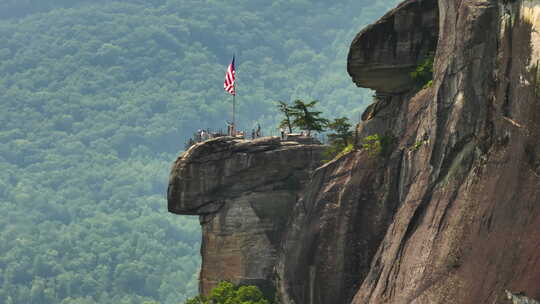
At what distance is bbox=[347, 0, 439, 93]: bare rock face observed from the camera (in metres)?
55.8

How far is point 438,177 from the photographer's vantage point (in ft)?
136

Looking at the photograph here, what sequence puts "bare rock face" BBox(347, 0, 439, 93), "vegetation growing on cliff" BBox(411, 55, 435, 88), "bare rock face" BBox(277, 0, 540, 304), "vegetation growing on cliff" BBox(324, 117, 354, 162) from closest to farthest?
"bare rock face" BBox(277, 0, 540, 304) → "vegetation growing on cliff" BBox(411, 55, 435, 88) → "bare rock face" BBox(347, 0, 439, 93) → "vegetation growing on cliff" BBox(324, 117, 354, 162)

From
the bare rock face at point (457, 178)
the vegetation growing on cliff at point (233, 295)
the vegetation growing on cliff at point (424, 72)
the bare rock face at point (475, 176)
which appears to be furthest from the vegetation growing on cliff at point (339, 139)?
the bare rock face at point (475, 176)

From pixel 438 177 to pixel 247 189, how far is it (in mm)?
32124

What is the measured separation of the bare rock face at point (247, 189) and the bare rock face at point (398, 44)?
15.4m

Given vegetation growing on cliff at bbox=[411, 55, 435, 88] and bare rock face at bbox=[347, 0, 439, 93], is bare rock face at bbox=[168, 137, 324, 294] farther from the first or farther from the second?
vegetation growing on cliff at bbox=[411, 55, 435, 88]

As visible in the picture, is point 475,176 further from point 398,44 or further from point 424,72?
point 398,44

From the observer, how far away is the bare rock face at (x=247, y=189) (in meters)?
71.8

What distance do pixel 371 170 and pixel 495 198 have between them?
73.5 ft

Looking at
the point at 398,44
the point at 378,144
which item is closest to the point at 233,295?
the point at 378,144

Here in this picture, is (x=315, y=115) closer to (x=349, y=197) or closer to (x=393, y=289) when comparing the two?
(x=349, y=197)

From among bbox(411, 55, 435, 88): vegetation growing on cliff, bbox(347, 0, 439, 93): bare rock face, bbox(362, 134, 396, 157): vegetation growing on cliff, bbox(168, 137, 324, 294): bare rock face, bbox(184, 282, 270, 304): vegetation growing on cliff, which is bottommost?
bbox(184, 282, 270, 304): vegetation growing on cliff

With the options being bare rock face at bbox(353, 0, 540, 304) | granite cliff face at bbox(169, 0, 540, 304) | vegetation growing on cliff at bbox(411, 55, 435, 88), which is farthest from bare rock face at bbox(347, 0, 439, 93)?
bare rock face at bbox(353, 0, 540, 304)

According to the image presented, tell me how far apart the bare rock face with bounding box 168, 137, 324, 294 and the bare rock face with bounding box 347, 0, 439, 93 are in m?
15.4
